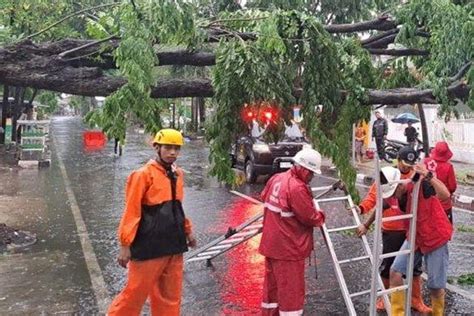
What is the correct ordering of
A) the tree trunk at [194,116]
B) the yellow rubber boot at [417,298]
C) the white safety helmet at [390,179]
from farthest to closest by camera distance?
1. the tree trunk at [194,116]
2. the yellow rubber boot at [417,298]
3. the white safety helmet at [390,179]

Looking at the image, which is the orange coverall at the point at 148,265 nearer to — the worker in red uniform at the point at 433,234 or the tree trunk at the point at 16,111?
the worker in red uniform at the point at 433,234

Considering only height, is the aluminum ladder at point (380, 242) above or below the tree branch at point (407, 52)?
below

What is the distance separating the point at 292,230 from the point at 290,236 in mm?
58

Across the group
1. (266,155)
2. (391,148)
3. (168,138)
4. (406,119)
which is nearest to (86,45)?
(168,138)

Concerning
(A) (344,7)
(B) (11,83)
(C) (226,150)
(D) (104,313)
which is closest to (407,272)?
(C) (226,150)

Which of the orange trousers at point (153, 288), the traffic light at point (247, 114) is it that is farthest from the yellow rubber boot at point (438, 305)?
the traffic light at point (247, 114)

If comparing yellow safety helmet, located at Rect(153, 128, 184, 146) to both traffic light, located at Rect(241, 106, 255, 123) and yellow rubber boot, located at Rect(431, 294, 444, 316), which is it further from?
yellow rubber boot, located at Rect(431, 294, 444, 316)

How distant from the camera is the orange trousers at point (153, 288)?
475 centimetres

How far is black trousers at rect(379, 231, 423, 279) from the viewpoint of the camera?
5879 millimetres

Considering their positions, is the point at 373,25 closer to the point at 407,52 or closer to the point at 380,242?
the point at 407,52

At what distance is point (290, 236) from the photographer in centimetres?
493

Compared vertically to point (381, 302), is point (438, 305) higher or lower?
higher

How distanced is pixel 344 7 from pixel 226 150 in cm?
1390

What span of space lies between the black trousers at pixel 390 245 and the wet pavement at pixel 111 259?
16.4 inches
